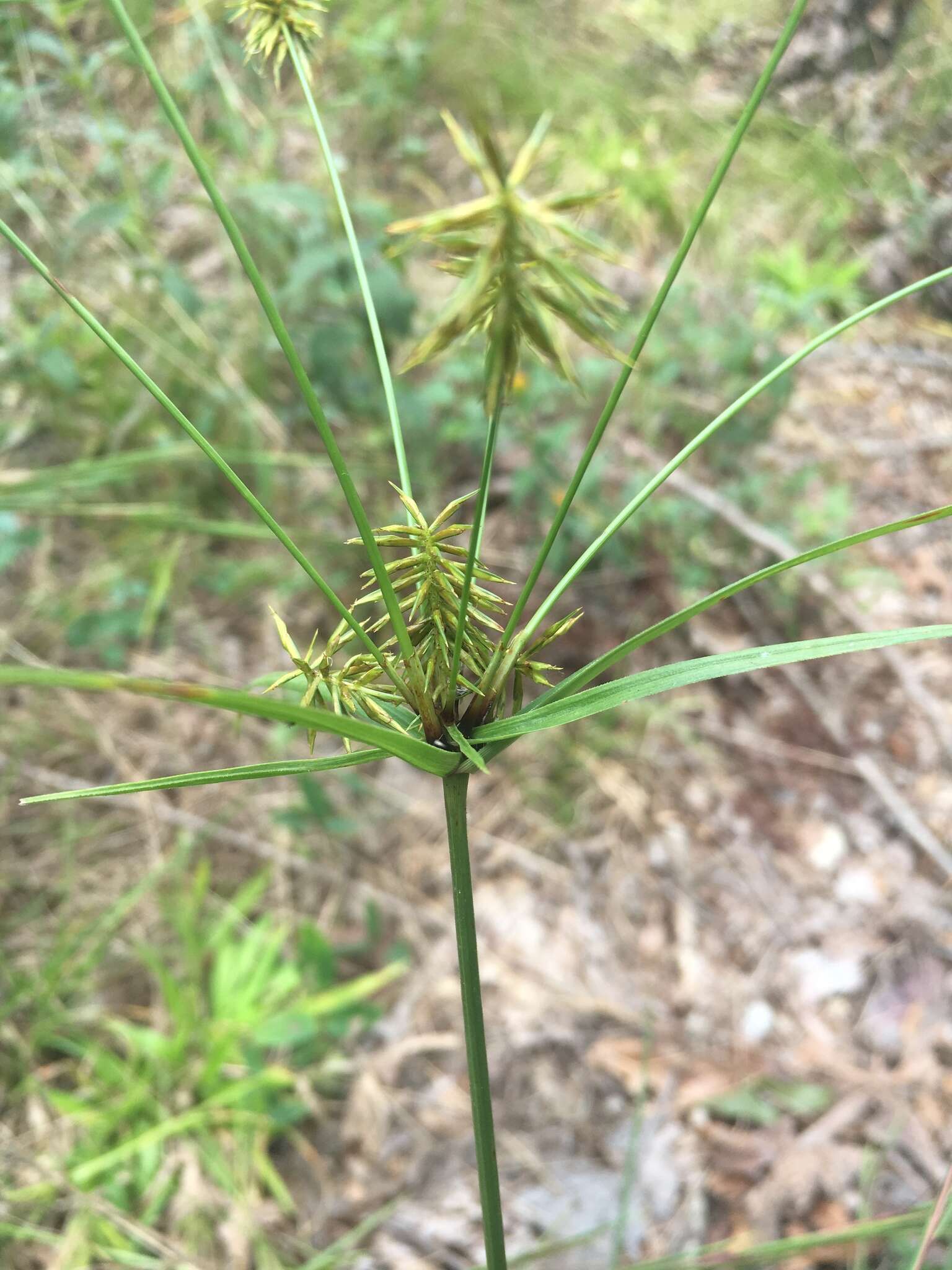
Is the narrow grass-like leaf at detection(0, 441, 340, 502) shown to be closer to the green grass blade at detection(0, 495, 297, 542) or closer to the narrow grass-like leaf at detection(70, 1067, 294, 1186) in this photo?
the green grass blade at detection(0, 495, 297, 542)

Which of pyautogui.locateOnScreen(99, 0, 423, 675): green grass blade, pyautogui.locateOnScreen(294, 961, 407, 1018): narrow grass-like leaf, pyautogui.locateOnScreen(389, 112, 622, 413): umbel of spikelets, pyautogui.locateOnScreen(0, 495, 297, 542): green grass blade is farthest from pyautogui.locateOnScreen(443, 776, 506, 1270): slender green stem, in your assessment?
pyautogui.locateOnScreen(0, 495, 297, 542): green grass blade

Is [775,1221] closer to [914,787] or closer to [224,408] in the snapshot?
[914,787]

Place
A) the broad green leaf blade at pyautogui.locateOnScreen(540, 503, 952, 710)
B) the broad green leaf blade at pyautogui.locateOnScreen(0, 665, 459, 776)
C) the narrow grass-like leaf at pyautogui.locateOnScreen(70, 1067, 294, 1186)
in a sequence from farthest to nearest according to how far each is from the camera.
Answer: the narrow grass-like leaf at pyautogui.locateOnScreen(70, 1067, 294, 1186) → the broad green leaf blade at pyautogui.locateOnScreen(540, 503, 952, 710) → the broad green leaf blade at pyautogui.locateOnScreen(0, 665, 459, 776)

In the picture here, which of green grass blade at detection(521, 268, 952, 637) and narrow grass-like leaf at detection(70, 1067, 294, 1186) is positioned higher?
green grass blade at detection(521, 268, 952, 637)

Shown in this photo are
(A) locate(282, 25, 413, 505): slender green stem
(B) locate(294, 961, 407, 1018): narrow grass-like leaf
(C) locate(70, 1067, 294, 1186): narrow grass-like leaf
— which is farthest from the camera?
(B) locate(294, 961, 407, 1018): narrow grass-like leaf

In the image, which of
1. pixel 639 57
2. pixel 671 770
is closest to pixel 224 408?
pixel 671 770

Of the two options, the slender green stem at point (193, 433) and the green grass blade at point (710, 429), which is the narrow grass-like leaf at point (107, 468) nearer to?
the slender green stem at point (193, 433)

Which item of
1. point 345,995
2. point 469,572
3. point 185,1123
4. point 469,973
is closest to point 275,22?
point 469,572
